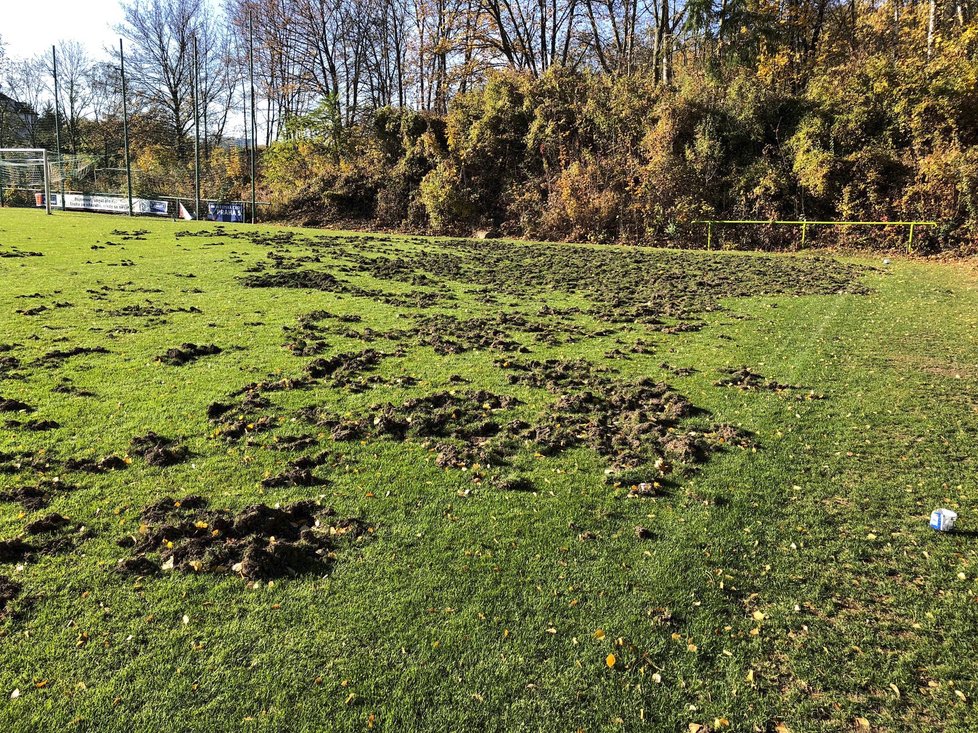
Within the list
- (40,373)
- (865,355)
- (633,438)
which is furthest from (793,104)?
(40,373)

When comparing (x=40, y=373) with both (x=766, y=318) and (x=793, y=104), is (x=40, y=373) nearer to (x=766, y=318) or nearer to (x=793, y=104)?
(x=766, y=318)

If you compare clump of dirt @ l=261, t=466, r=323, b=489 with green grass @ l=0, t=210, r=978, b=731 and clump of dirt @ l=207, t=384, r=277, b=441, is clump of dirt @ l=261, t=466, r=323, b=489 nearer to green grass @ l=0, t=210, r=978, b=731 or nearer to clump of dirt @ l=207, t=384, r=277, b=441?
green grass @ l=0, t=210, r=978, b=731

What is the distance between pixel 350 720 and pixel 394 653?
0.42m

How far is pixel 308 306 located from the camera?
11523 millimetres

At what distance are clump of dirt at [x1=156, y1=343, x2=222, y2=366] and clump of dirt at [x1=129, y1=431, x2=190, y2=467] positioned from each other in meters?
2.46

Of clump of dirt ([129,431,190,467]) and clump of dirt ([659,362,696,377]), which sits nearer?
clump of dirt ([129,431,190,467])

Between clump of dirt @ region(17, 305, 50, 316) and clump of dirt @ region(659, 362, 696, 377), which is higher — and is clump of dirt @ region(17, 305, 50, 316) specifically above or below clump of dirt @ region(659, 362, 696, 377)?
above

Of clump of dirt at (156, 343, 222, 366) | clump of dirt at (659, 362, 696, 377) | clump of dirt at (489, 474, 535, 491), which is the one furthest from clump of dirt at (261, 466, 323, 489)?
clump of dirt at (659, 362, 696, 377)

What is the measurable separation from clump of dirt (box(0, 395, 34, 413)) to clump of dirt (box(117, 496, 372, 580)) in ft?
9.03

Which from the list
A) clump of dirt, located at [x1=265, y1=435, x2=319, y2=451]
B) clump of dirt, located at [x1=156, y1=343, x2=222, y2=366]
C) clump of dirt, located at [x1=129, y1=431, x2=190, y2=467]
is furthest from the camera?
clump of dirt, located at [x1=156, y1=343, x2=222, y2=366]

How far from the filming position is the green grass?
2.70 m

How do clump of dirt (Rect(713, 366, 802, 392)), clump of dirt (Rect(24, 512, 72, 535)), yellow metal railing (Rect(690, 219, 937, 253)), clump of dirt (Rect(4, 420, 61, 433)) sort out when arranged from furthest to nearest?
yellow metal railing (Rect(690, 219, 937, 253)) → clump of dirt (Rect(713, 366, 802, 392)) → clump of dirt (Rect(4, 420, 61, 433)) → clump of dirt (Rect(24, 512, 72, 535))

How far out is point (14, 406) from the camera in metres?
5.89

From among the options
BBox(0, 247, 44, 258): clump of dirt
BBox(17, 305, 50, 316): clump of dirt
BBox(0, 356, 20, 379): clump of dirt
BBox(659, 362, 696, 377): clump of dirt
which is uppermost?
BBox(0, 247, 44, 258): clump of dirt
